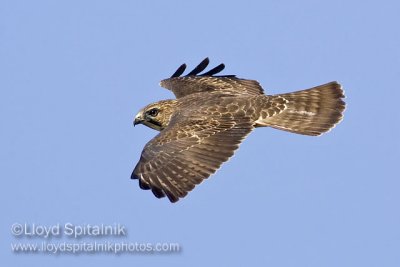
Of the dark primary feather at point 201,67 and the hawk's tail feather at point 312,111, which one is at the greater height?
the dark primary feather at point 201,67

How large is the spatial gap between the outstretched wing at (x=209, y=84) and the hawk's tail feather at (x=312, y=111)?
152 centimetres

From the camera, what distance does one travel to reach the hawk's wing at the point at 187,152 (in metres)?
15.5

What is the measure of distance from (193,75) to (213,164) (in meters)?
A: 5.60

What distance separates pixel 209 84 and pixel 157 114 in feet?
7.28

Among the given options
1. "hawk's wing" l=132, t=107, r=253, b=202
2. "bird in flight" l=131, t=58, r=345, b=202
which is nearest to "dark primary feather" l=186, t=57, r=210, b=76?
"bird in flight" l=131, t=58, r=345, b=202

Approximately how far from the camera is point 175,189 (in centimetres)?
1534

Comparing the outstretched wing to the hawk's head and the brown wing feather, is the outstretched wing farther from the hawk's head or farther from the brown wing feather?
the hawk's head

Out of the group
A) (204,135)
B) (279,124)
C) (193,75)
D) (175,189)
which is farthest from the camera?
(193,75)

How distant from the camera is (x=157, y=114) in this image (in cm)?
1812

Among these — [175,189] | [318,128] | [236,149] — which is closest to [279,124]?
[318,128]

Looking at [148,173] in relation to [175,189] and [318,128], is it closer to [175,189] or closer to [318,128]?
[175,189]

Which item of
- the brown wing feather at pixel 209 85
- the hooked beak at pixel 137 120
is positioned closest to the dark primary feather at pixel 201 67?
the brown wing feather at pixel 209 85

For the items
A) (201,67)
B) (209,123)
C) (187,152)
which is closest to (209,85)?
(201,67)

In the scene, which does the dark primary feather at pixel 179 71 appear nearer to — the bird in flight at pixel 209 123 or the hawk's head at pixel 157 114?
the bird in flight at pixel 209 123
